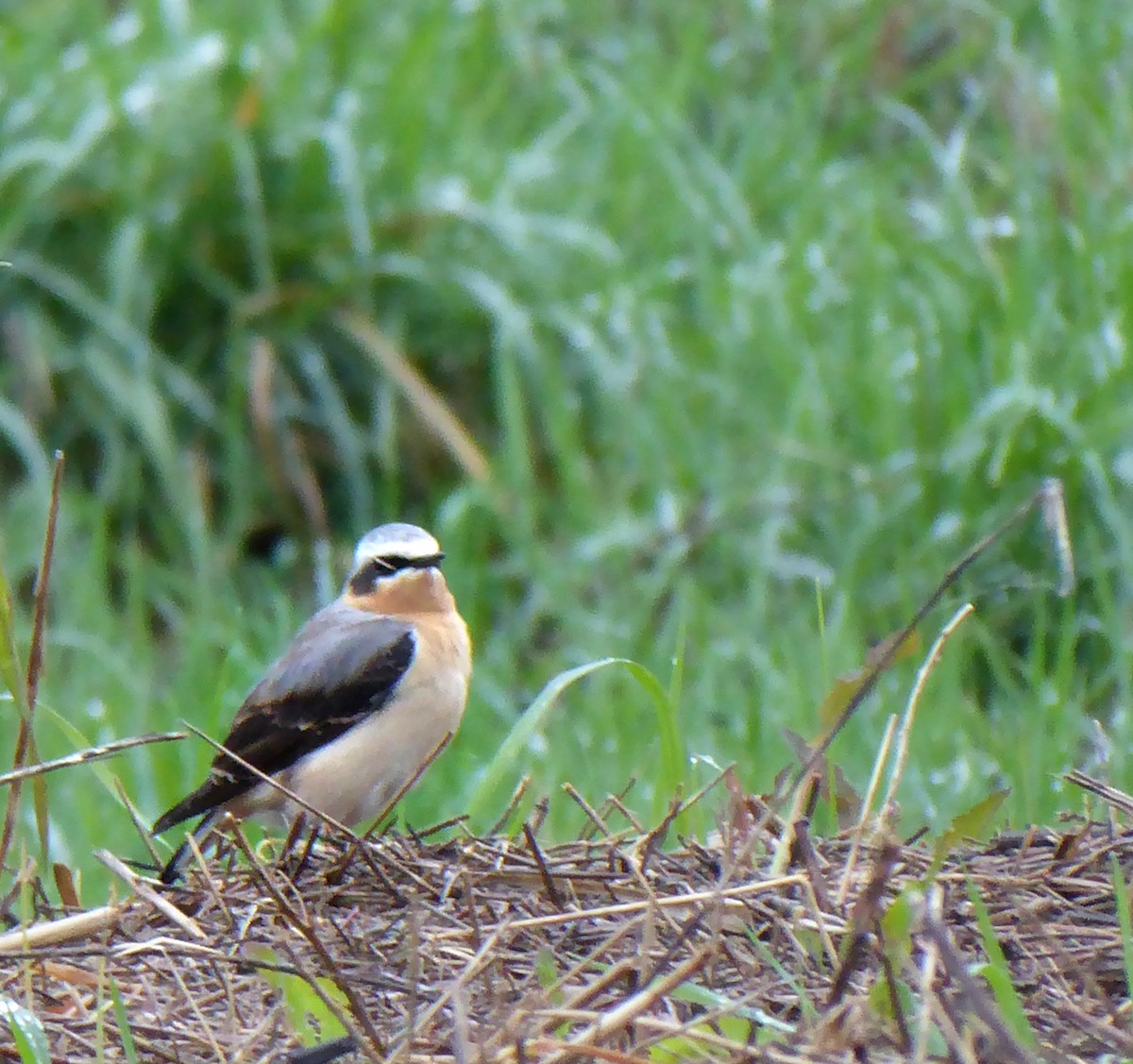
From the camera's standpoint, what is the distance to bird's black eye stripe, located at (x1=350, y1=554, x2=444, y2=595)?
16.9ft

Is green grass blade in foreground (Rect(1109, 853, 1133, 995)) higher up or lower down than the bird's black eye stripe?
lower down

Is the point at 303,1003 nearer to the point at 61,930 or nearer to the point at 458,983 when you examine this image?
the point at 458,983

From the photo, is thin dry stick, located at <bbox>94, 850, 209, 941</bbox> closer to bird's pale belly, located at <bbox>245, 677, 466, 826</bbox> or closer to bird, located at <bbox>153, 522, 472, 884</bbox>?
bird, located at <bbox>153, 522, 472, 884</bbox>

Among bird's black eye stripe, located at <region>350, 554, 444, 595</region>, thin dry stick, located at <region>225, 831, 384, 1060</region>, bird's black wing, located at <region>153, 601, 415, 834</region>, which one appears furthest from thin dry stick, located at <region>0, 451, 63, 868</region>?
bird's black eye stripe, located at <region>350, 554, 444, 595</region>

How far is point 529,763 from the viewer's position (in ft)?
18.6

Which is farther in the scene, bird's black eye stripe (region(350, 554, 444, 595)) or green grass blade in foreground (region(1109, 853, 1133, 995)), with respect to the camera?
bird's black eye stripe (region(350, 554, 444, 595))

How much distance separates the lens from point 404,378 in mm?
8156

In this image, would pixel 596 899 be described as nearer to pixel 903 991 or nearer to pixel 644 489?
pixel 903 991

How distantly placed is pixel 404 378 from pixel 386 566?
3.08 meters

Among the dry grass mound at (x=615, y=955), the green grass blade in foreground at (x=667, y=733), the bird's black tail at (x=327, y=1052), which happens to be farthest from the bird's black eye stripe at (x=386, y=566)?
the bird's black tail at (x=327, y=1052)

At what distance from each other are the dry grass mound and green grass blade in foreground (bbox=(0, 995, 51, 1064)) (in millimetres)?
81

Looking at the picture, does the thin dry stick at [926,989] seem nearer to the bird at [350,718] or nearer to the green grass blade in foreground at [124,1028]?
the green grass blade in foreground at [124,1028]

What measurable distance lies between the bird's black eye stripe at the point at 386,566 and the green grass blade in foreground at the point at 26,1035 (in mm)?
2395

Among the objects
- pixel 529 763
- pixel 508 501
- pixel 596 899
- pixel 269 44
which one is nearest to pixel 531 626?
pixel 508 501
